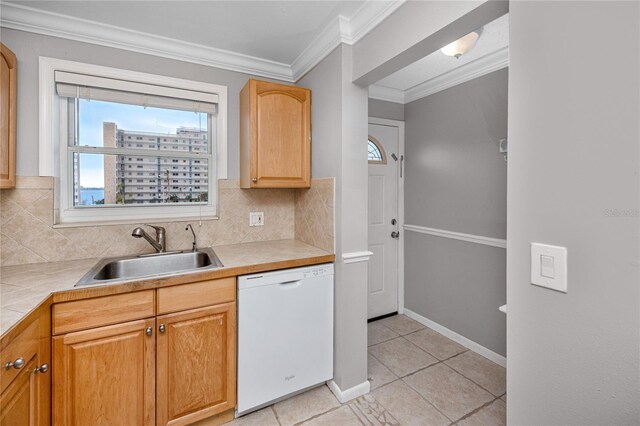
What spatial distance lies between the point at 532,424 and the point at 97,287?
177cm

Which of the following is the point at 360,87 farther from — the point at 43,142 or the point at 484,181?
the point at 43,142

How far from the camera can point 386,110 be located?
3.01 metres

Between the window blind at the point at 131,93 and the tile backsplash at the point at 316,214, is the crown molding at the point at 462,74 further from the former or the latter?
the window blind at the point at 131,93

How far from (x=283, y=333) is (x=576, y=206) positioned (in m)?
1.54

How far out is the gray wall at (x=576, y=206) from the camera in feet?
2.27

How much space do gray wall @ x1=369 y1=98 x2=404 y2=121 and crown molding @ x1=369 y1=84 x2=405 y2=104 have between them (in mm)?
34

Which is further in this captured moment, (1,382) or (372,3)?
(372,3)

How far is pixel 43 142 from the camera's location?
1736 mm

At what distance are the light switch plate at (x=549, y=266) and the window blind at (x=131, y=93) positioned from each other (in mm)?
2192

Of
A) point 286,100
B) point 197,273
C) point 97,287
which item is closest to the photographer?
point 97,287

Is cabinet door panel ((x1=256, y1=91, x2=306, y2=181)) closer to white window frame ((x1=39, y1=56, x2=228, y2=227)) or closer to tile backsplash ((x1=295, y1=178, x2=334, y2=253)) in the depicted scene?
tile backsplash ((x1=295, y1=178, x2=334, y2=253))

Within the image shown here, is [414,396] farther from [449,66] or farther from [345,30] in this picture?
[449,66]

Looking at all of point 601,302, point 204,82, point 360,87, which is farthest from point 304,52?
point 601,302

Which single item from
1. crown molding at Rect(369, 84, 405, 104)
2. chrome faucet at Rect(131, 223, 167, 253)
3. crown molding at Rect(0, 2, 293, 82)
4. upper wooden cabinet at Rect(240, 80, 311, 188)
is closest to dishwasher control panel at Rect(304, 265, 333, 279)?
upper wooden cabinet at Rect(240, 80, 311, 188)
